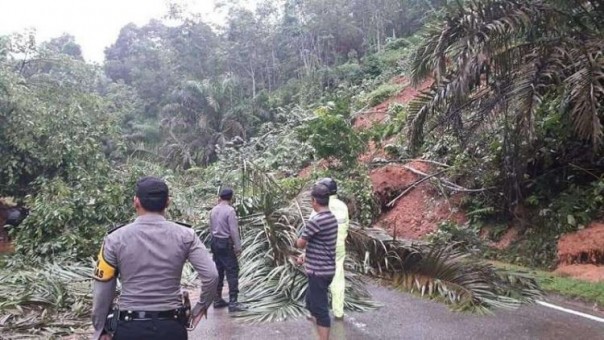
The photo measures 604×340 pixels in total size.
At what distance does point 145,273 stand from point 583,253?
7.81m

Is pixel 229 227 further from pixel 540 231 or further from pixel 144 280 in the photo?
pixel 540 231

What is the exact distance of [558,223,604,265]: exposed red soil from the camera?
893 centimetres

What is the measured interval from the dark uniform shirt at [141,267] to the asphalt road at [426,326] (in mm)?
3373

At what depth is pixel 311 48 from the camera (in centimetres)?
3562

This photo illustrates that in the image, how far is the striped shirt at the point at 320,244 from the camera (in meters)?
5.49

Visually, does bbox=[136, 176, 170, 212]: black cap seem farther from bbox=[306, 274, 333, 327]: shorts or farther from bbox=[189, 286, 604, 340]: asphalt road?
bbox=[189, 286, 604, 340]: asphalt road

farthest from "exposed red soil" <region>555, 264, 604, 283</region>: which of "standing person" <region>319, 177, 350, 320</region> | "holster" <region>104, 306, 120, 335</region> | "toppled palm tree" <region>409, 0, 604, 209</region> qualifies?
"holster" <region>104, 306, 120, 335</region>

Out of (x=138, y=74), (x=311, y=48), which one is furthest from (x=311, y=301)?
(x=138, y=74)

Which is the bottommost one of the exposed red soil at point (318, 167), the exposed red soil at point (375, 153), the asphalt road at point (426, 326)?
the asphalt road at point (426, 326)

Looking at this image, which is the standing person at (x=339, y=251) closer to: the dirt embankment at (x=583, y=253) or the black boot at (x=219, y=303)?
the black boot at (x=219, y=303)

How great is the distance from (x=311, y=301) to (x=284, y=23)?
31819mm

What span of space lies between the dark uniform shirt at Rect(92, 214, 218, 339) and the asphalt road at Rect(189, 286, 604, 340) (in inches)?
133

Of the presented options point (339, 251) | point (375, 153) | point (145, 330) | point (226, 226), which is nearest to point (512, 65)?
point (339, 251)

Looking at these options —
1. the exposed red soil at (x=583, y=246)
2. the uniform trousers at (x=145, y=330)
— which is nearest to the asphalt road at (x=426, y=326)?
the exposed red soil at (x=583, y=246)
